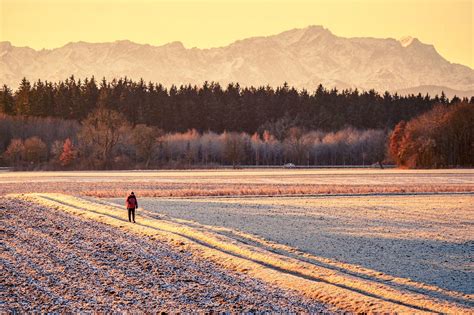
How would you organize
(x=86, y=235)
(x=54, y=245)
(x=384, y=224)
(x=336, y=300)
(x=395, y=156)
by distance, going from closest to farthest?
1. (x=336, y=300)
2. (x=54, y=245)
3. (x=86, y=235)
4. (x=384, y=224)
5. (x=395, y=156)

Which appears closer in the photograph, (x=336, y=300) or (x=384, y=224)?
(x=336, y=300)

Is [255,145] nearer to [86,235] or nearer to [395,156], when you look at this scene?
[395,156]

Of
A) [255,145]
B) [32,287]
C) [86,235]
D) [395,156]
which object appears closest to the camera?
[32,287]

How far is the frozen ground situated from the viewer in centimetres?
2228

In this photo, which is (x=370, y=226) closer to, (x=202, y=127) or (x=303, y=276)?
(x=303, y=276)

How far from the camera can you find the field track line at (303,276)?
17016 mm

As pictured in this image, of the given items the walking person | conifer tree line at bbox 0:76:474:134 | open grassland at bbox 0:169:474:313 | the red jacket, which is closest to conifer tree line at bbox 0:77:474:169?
conifer tree line at bbox 0:76:474:134

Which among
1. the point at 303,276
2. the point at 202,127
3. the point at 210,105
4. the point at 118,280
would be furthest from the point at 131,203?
the point at 210,105

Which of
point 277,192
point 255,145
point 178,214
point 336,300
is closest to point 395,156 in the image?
point 255,145

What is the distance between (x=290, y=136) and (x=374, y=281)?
14207 cm

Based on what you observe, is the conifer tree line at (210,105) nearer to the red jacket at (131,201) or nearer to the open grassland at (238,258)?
the open grassland at (238,258)

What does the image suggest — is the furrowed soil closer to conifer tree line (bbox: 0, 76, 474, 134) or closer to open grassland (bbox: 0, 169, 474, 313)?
open grassland (bbox: 0, 169, 474, 313)

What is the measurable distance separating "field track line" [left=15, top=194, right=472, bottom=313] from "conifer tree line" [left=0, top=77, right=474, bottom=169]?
9546cm

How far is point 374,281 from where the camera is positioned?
63.7 feet
